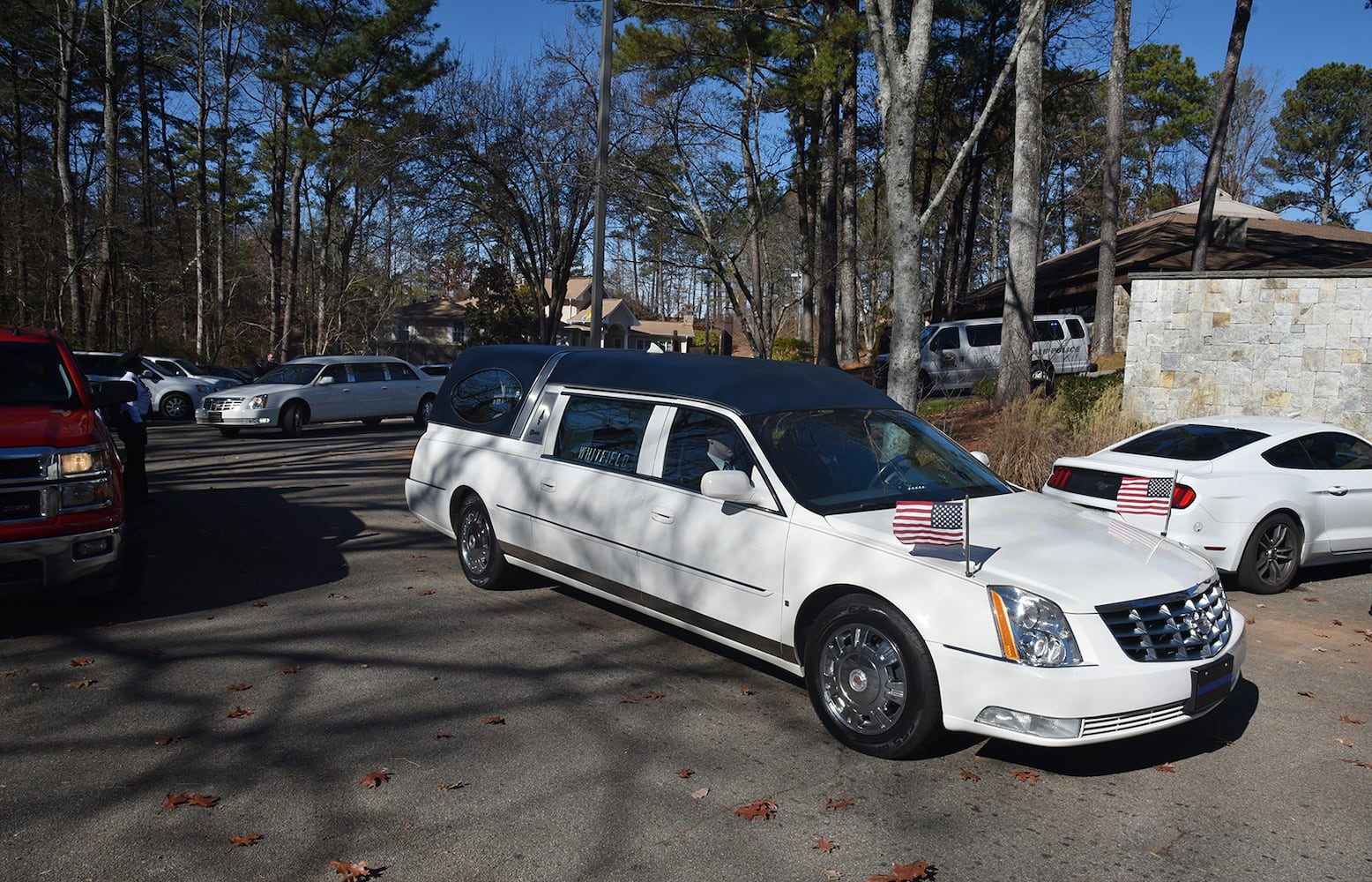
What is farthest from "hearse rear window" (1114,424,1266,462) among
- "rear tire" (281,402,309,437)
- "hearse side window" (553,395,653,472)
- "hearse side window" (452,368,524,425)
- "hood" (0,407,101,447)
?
"rear tire" (281,402,309,437)

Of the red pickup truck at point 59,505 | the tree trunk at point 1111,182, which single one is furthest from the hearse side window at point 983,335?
the red pickup truck at point 59,505

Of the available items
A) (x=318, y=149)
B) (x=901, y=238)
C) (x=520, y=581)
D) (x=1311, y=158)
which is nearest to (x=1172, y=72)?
(x=1311, y=158)

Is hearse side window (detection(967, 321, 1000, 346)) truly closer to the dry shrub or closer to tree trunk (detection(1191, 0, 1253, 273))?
tree trunk (detection(1191, 0, 1253, 273))

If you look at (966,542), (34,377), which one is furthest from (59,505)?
(966,542)

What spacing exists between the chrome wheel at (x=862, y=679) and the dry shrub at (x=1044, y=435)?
7.07 metres

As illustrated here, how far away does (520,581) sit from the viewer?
303 inches

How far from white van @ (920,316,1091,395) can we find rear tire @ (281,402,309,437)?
13.1 m

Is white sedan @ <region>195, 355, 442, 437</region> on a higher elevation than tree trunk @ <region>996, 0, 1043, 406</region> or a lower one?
lower

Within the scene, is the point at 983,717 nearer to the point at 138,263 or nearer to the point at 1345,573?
the point at 1345,573

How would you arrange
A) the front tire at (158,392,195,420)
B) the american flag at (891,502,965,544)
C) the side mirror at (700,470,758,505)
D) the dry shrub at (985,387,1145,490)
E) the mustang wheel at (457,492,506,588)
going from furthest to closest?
the front tire at (158,392,195,420) < the dry shrub at (985,387,1145,490) < the mustang wheel at (457,492,506,588) < the side mirror at (700,470,758,505) < the american flag at (891,502,965,544)

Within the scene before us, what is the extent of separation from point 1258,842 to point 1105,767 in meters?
0.79

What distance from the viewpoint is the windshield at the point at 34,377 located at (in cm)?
713

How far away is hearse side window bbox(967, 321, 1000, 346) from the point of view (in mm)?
23641

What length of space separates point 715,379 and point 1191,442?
5.06 metres
